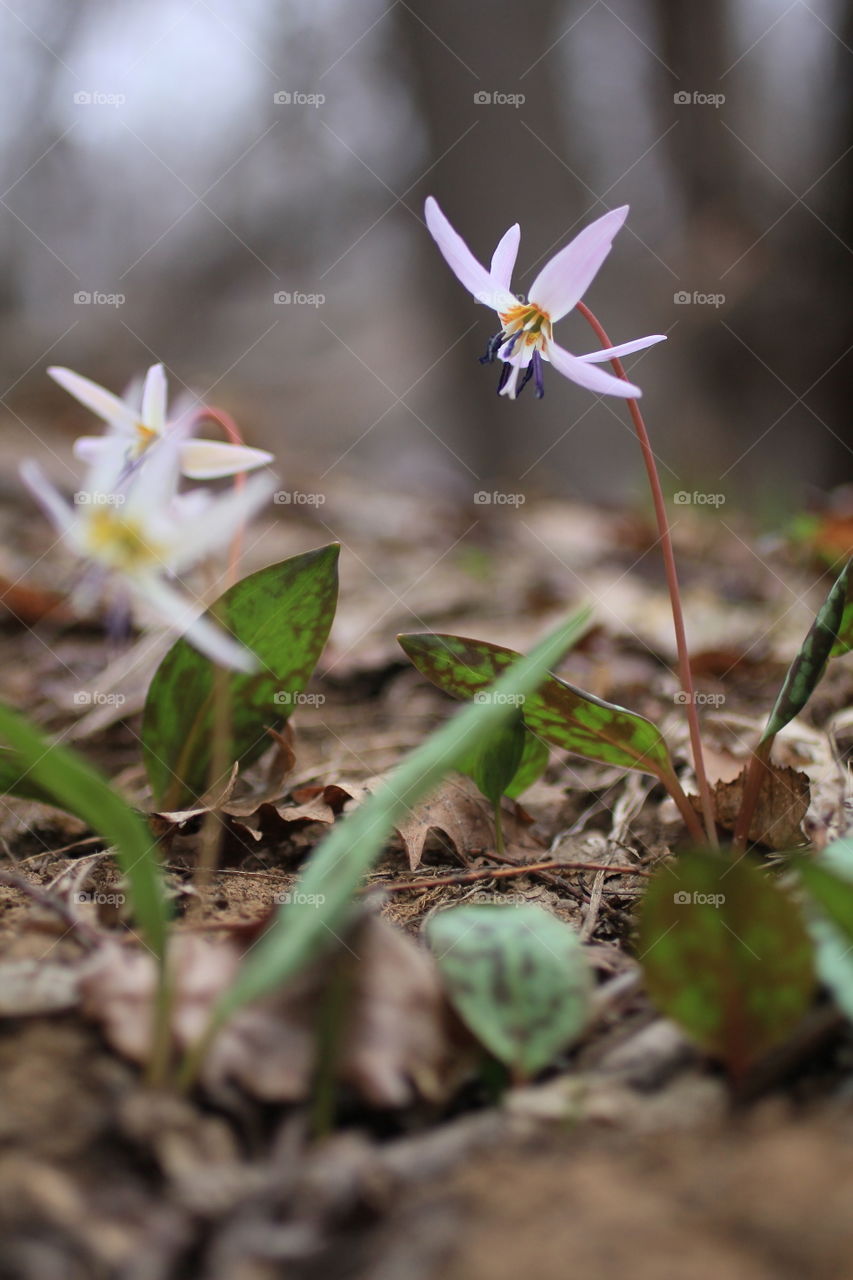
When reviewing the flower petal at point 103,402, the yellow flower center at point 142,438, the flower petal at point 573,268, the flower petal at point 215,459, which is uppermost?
the flower petal at point 573,268

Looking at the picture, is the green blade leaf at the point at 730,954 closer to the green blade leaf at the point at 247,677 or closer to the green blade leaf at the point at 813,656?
the green blade leaf at the point at 813,656

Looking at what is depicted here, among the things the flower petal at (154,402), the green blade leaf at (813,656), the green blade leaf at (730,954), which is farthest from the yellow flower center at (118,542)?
the green blade leaf at (813,656)

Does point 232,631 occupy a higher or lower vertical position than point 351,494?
lower

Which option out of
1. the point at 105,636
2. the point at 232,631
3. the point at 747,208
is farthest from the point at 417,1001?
the point at 747,208

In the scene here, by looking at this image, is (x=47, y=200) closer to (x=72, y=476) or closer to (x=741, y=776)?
(x=72, y=476)

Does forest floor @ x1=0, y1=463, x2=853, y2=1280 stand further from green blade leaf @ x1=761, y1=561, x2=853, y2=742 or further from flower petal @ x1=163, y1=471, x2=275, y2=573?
flower petal @ x1=163, y1=471, x2=275, y2=573

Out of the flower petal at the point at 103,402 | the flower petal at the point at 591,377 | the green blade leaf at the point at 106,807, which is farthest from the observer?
the flower petal at the point at 103,402
